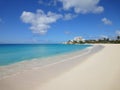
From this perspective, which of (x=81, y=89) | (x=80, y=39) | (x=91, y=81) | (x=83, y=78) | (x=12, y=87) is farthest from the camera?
(x=80, y=39)

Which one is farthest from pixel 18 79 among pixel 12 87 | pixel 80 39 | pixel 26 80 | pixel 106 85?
pixel 80 39

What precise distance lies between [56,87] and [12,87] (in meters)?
0.76

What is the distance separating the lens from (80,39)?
57.2 m

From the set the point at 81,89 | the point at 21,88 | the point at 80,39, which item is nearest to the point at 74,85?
the point at 81,89

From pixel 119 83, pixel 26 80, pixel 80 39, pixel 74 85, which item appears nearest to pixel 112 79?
pixel 119 83

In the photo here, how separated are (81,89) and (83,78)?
2.10 feet

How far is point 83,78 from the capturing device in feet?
10.4

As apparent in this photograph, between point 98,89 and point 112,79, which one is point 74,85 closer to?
point 98,89

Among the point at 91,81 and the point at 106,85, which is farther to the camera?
the point at 91,81

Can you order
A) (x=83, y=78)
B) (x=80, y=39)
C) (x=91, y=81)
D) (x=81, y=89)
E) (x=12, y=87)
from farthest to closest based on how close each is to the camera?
(x=80, y=39) < (x=83, y=78) < (x=91, y=81) < (x=12, y=87) < (x=81, y=89)

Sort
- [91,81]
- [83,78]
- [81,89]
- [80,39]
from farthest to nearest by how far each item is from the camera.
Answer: [80,39], [83,78], [91,81], [81,89]

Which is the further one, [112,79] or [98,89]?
[112,79]

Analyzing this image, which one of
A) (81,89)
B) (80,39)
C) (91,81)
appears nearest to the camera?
(81,89)

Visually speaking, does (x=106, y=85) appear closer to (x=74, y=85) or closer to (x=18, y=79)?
(x=74, y=85)
